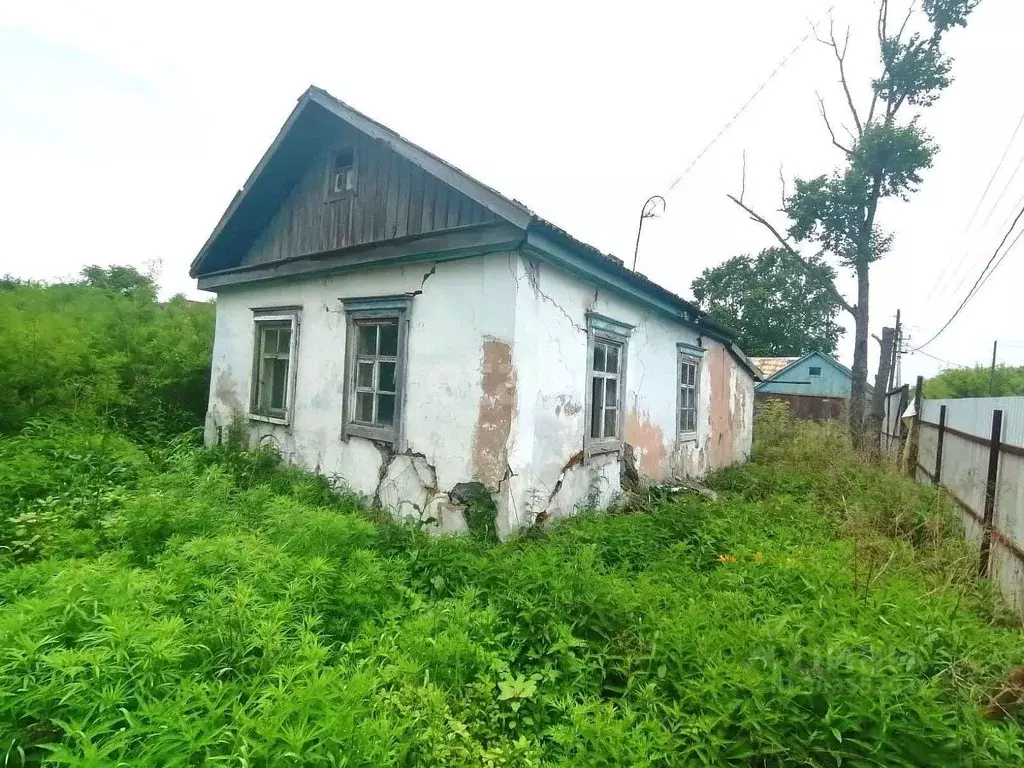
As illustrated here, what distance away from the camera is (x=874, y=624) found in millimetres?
3193

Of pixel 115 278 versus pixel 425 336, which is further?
pixel 115 278

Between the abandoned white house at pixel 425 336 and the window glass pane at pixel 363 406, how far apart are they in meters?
0.02

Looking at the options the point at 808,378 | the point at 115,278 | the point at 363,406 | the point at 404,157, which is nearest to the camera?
the point at 404,157

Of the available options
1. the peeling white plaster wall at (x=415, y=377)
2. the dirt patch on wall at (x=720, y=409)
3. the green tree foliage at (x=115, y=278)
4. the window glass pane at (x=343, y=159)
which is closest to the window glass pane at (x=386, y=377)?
the peeling white plaster wall at (x=415, y=377)

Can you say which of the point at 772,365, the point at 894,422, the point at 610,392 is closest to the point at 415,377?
the point at 610,392

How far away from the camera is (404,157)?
5.69m

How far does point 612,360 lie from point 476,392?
2301mm

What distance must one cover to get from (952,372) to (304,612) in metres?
37.5

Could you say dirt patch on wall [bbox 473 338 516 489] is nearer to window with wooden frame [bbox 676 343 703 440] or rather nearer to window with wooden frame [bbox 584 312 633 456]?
window with wooden frame [bbox 584 312 633 456]

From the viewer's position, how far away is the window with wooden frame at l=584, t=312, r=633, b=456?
239 inches

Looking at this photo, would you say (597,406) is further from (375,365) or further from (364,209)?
(364,209)

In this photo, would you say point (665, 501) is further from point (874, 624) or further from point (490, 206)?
point (490, 206)

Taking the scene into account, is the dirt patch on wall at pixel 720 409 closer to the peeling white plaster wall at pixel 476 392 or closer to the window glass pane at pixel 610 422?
the peeling white plaster wall at pixel 476 392

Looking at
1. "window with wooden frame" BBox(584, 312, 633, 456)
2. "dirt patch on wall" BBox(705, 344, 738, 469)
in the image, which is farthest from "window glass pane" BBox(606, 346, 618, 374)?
"dirt patch on wall" BBox(705, 344, 738, 469)
